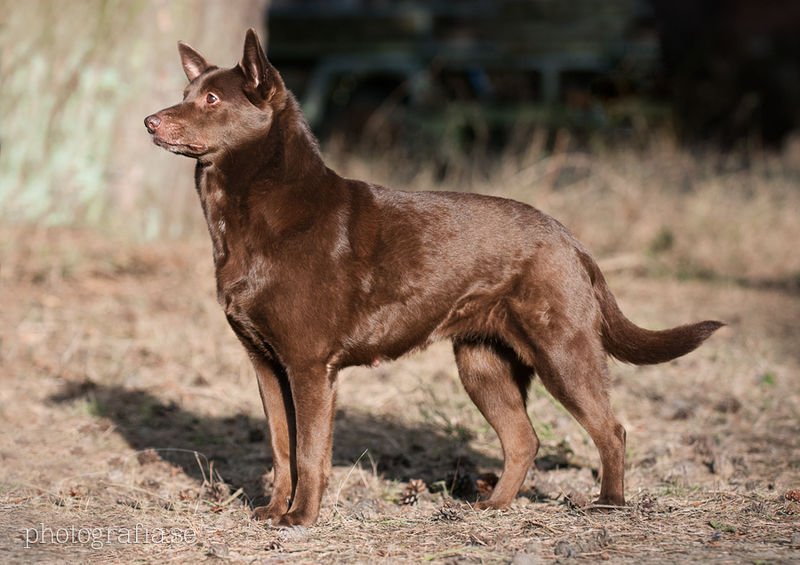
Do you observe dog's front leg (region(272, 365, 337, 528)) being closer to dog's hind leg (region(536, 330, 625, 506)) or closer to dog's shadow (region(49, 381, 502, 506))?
dog's shadow (region(49, 381, 502, 506))

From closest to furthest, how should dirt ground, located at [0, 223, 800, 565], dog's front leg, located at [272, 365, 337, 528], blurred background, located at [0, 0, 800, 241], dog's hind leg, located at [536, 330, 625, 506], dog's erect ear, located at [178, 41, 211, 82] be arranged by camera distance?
dirt ground, located at [0, 223, 800, 565] < dog's front leg, located at [272, 365, 337, 528] < dog's hind leg, located at [536, 330, 625, 506] < dog's erect ear, located at [178, 41, 211, 82] < blurred background, located at [0, 0, 800, 241]

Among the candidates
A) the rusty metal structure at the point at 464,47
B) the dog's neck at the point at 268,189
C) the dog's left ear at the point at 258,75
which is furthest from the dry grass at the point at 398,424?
the rusty metal structure at the point at 464,47

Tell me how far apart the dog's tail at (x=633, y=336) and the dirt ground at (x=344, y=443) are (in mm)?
585

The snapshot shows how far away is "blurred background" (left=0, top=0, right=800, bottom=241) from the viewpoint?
260 inches

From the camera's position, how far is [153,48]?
21.6ft

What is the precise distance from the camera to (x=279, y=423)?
319 cm

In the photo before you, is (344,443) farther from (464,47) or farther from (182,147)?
(464,47)

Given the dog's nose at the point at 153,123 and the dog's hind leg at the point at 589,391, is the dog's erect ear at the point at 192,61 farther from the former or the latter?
the dog's hind leg at the point at 589,391

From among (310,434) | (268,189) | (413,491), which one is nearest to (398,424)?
(413,491)

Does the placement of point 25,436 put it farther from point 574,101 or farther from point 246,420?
point 574,101

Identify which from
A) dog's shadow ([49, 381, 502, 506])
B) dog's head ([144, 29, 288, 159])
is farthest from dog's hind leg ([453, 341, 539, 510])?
dog's head ([144, 29, 288, 159])

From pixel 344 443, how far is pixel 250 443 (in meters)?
0.50

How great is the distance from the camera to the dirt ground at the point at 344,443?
2.74m

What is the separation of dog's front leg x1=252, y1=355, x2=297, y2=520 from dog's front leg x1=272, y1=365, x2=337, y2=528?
17 centimetres
